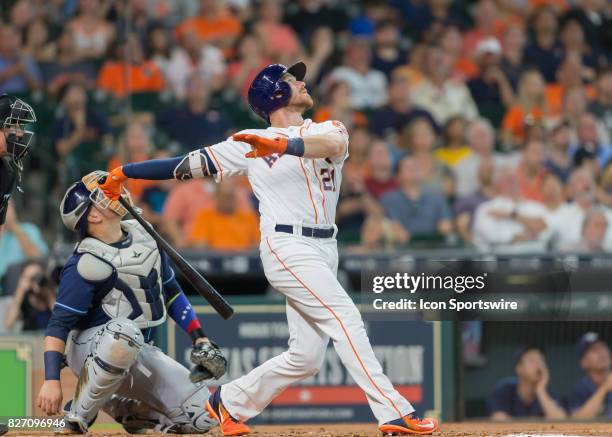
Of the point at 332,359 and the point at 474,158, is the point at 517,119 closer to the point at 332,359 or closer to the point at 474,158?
the point at 474,158

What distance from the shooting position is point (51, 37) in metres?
10.7

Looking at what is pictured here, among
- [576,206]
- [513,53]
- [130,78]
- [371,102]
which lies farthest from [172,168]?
[513,53]

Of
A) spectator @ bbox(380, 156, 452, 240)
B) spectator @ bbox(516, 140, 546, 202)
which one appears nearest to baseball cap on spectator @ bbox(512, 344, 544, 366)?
spectator @ bbox(380, 156, 452, 240)

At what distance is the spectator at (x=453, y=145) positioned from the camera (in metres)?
10.5

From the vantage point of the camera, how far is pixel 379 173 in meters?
Result: 10.1

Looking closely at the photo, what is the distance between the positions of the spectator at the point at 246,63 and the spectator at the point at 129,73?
673mm

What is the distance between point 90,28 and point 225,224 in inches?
104

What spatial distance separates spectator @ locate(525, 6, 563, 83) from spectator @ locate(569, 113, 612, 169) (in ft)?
3.16

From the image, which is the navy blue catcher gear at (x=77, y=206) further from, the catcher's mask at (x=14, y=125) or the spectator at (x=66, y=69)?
the spectator at (x=66, y=69)

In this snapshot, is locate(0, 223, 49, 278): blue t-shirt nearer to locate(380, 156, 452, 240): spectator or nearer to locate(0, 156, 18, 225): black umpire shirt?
locate(380, 156, 452, 240): spectator

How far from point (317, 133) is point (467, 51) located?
7079 millimetres

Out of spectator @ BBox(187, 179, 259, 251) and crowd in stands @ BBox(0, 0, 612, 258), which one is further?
crowd in stands @ BBox(0, 0, 612, 258)

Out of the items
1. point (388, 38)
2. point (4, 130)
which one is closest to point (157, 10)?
point (388, 38)

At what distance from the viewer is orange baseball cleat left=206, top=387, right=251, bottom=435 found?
552 cm
